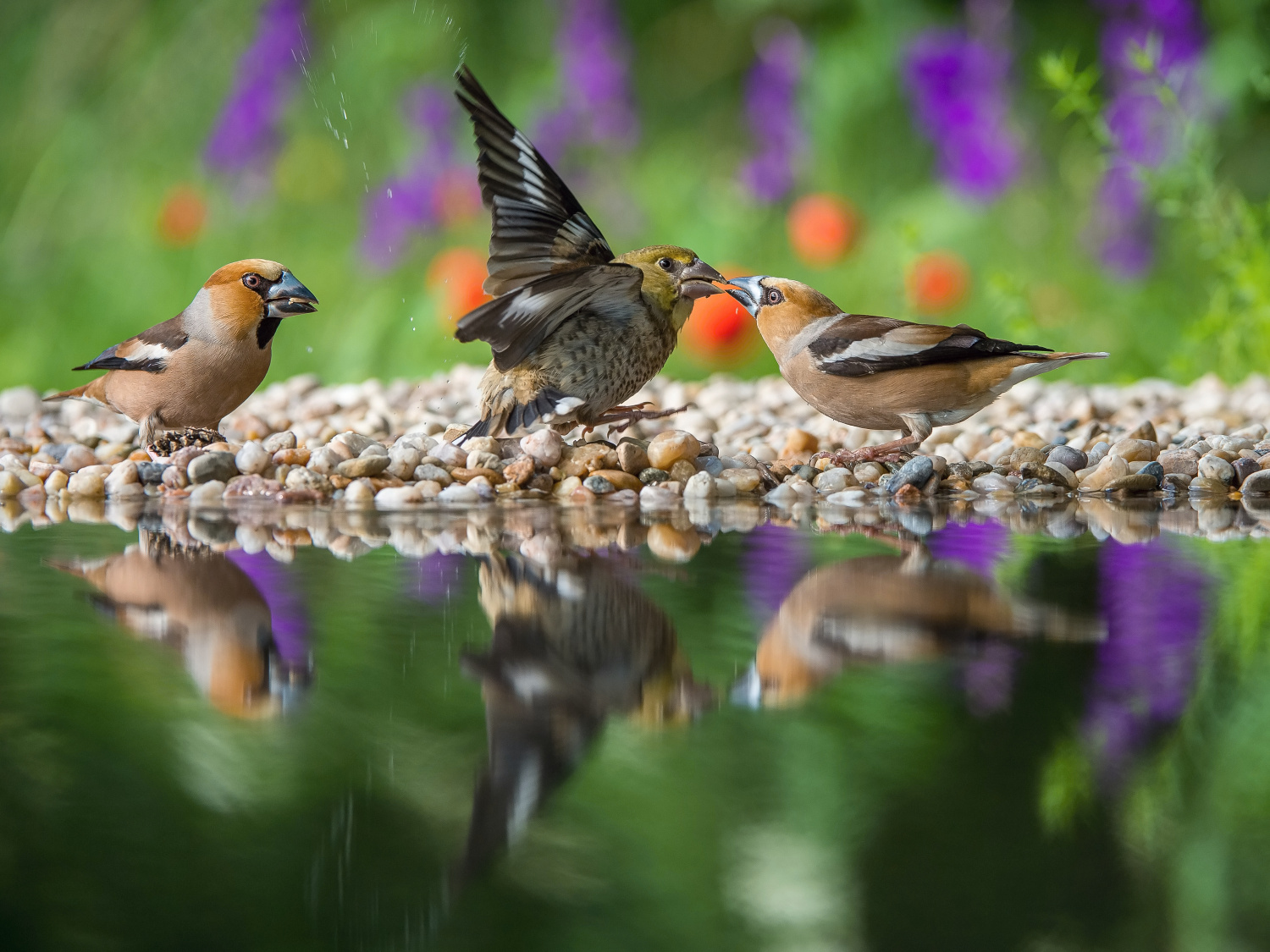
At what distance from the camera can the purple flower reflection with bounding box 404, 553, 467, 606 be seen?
1915 millimetres

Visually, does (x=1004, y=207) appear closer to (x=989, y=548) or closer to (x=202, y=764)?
(x=989, y=548)

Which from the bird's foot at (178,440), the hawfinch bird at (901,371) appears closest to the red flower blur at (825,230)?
the hawfinch bird at (901,371)

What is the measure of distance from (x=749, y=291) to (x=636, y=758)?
263 centimetres

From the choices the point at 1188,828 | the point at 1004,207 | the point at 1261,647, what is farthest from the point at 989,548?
the point at 1004,207

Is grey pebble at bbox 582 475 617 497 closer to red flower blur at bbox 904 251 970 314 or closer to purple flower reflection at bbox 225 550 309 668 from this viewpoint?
purple flower reflection at bbox 225 550 309 668

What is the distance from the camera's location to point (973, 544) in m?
2.37

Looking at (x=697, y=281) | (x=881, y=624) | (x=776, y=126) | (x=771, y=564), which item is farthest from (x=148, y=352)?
(x=776, y=126)

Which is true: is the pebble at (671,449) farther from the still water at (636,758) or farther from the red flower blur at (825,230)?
the red flower blur at (825,230)

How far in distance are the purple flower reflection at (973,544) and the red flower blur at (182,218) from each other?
483 centimetres

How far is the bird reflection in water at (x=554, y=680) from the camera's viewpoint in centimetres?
106

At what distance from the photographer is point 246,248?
6512 mm

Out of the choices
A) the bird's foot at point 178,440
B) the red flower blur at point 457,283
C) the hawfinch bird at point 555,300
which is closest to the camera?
the hawfinch bird at point 555,300

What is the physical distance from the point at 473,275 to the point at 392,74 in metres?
1.90

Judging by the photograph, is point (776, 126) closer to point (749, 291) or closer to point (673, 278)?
point (749, 291)
